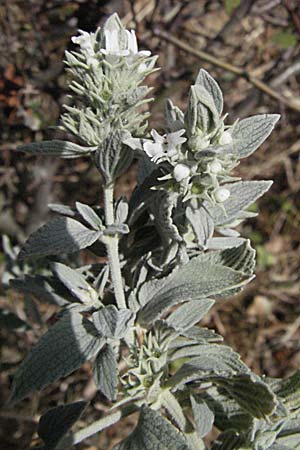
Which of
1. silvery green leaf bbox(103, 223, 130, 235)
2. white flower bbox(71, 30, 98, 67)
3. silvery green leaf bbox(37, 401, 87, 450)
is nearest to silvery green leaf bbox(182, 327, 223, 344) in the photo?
silvery green leaf bbox(103, 223, 130, 235)

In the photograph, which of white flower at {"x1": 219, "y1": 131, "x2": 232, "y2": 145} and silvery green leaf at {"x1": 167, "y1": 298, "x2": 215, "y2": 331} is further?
silvery green leaf at {"x1": 167, "y1": 298, "x2": 215, "y2": 331}

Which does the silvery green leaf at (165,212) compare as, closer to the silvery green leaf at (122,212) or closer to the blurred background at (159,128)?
the silvery green leaf at (122,212)

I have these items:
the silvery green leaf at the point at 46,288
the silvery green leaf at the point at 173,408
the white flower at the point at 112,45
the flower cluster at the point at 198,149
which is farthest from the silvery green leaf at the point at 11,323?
the white flower at the point at 112,45

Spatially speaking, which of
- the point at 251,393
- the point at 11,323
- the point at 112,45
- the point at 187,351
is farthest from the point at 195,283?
the point at 11,323

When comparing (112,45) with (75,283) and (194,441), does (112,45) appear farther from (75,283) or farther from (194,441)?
(194,441)

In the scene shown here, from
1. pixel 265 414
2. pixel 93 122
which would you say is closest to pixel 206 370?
pixel 265 414

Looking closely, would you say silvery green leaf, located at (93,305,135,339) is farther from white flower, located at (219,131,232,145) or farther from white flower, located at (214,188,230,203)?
white flower, located at (219,131,232,145)

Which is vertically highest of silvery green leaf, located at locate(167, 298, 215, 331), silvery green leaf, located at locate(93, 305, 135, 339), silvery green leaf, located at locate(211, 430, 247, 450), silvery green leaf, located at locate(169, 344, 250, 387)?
silvery green leaf, located at locate(93, 305, 135, 339)
